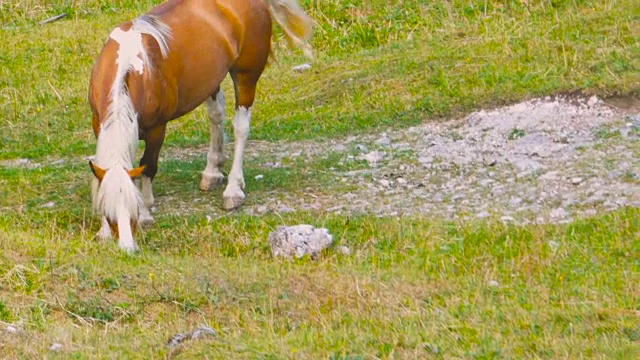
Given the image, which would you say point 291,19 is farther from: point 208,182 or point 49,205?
point 49,205

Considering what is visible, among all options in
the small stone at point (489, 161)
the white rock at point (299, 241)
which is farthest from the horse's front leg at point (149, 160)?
the small stone at point (489, 161)

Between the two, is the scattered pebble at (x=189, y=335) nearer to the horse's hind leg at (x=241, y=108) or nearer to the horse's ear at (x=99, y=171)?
the horse's ear at (x=99, y=171)

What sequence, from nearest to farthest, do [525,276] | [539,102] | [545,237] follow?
[525,276]
[545,237]
[539,102]

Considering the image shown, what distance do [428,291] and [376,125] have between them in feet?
16.2

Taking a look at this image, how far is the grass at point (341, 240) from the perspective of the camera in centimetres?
614

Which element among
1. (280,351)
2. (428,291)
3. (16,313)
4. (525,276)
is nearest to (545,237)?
(525,276)

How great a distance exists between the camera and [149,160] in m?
9.39

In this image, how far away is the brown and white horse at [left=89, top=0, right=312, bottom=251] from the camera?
813cm

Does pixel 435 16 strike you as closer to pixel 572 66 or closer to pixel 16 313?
pixel 572 66

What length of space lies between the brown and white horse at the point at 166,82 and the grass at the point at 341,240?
33 centimetres

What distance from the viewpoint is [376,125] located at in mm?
11938

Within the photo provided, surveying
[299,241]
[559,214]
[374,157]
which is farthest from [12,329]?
[374,157]

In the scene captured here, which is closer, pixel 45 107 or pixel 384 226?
pixel 384 226

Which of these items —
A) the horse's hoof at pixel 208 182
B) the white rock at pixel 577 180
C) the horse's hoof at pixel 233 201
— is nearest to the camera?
the white rock at pixel 577 180
